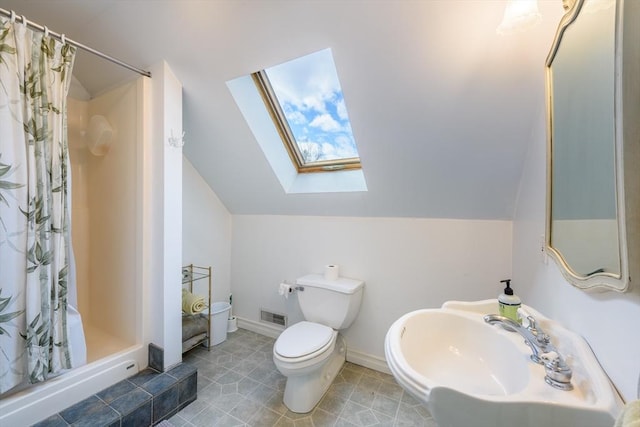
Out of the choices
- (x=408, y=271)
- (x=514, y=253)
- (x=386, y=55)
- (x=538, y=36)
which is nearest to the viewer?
(x=538, y=36)

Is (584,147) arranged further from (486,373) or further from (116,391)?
(116,391)

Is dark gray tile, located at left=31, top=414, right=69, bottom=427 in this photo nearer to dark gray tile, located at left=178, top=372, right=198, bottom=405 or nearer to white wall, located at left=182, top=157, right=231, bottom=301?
dark gray tile, located at left=178, top=372, right=198, bottom=405

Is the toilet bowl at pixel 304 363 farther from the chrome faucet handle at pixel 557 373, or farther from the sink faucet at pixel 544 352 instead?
the chrome faucet handle at pixel 557 373

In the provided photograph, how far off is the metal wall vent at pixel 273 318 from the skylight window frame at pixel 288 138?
139 centimetres

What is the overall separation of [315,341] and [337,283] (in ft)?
1.49

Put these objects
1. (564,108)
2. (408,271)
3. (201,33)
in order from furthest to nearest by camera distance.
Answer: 1. (408,271)
2. (201,33)
3. (564,108)

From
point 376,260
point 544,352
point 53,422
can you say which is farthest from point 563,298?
point 53,422

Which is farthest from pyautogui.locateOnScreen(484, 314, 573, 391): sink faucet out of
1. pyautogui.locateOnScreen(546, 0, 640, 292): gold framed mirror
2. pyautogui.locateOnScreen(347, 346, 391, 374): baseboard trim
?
pyautogui.locateOnScreen(347, 346, 391, 374): baseboard trim

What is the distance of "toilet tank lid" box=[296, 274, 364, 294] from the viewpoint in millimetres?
1859

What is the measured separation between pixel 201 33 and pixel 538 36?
1.57 meters

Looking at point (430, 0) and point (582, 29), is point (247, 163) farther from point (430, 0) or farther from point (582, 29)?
point (582, 29)

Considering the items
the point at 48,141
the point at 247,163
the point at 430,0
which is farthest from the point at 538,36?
the point at 48,141

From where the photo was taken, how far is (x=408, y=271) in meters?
1.88

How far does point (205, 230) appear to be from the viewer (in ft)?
8.20
